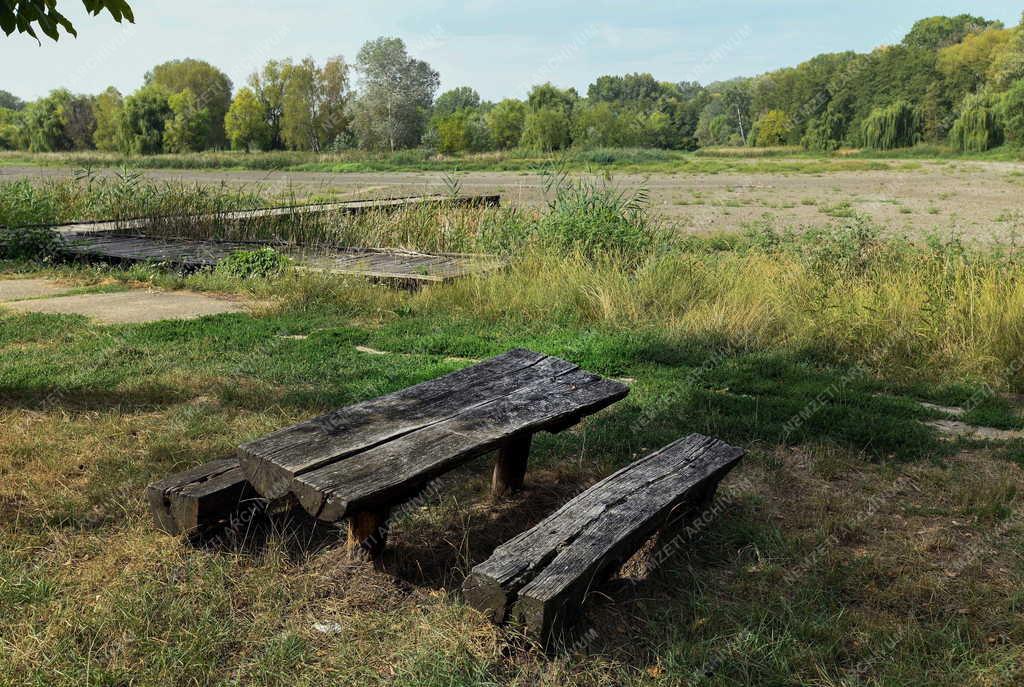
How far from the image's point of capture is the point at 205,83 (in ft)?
241

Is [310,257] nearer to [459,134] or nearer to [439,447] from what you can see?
[439,447]

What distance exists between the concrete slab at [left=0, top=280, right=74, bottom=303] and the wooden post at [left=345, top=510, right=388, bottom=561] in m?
7.13

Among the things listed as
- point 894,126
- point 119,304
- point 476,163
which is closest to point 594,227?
point 119,304

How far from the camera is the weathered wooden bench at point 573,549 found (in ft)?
8.04

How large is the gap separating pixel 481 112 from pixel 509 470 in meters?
61.6

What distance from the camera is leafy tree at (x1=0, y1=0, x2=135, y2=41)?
13.1 ft

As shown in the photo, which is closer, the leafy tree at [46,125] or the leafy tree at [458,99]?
the leafy tree at [46,125]

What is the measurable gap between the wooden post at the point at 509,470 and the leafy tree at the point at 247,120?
209 feet

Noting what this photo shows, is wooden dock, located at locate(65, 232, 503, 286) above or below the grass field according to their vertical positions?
above

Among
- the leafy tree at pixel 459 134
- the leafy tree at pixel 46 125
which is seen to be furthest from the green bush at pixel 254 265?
the leafy tree at pixel 46 125

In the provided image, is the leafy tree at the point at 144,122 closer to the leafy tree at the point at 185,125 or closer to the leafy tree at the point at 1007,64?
the leafy tree at the point at 185,125

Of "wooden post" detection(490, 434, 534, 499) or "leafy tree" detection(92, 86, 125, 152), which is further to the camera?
"leafy tree" detection(92, 86, 125, 152)

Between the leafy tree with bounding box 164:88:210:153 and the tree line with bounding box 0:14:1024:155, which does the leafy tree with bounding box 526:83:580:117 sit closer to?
the tree line with bounding box 0:14:1024:155

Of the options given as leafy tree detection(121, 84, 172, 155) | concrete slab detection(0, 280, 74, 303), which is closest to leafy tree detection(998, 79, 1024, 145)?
concrete slab detection(0, 280, 74, 303)
